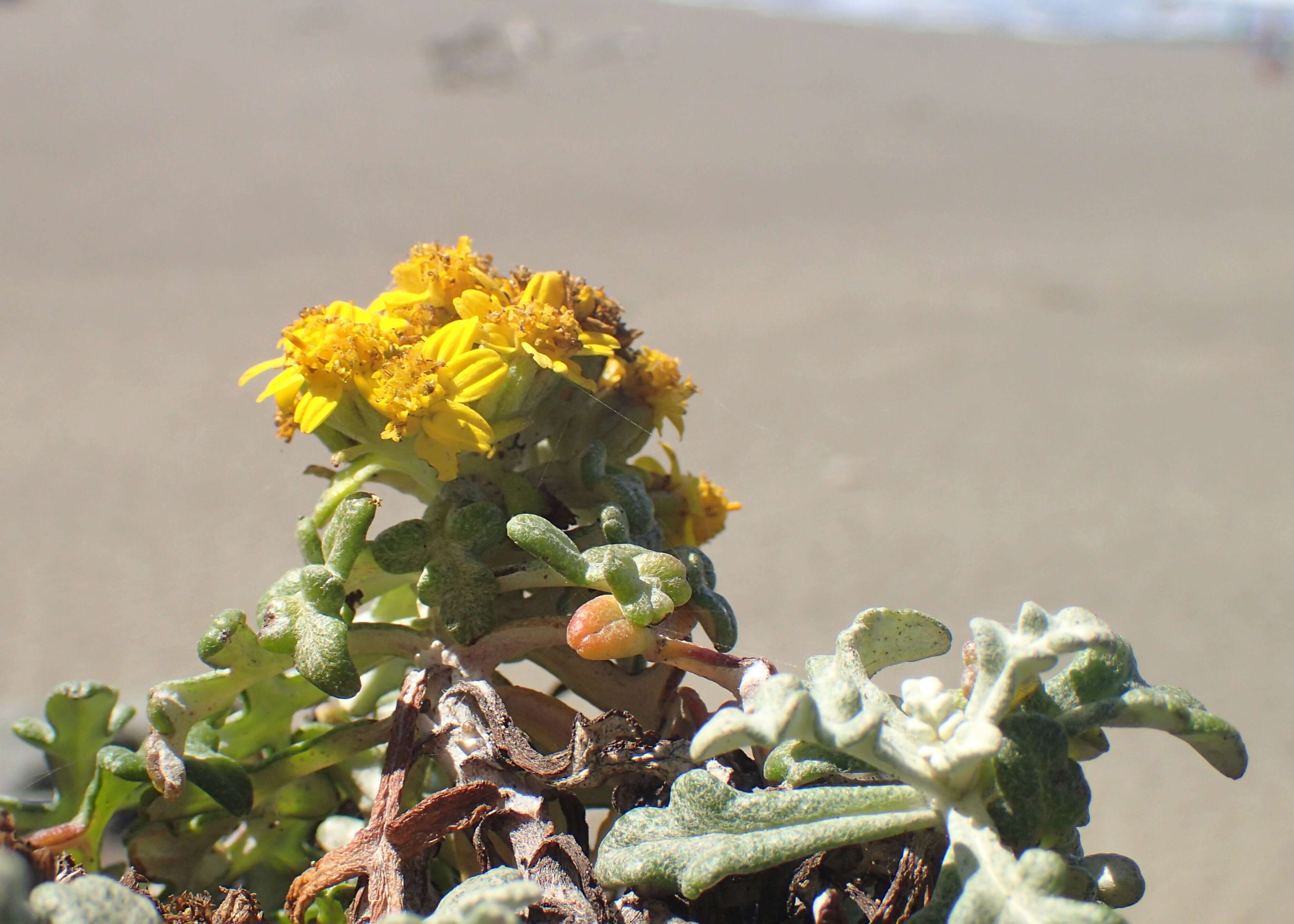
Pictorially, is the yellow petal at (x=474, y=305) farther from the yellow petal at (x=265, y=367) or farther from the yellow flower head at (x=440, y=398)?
the yellow petal at (x=265, y=367)

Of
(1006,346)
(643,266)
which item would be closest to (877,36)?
(643,266)

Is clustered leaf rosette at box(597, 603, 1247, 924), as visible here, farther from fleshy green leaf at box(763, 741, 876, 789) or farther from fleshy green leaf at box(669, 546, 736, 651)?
fleshy green leaf at box(669, 546, 736, 651)

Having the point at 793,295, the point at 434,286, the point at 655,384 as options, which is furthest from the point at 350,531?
the point at 793,295

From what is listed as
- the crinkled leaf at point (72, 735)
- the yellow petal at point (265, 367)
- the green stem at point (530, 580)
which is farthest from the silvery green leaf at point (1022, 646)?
the crinkled leaf at point (72, 735)

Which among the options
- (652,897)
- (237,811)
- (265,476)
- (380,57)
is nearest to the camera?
(652,897)

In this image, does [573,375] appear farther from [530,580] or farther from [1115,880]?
[1115,880]

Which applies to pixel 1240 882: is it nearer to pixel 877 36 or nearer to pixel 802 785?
pixel 802 785

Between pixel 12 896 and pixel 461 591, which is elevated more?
pixel 461 591
